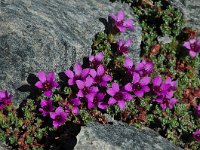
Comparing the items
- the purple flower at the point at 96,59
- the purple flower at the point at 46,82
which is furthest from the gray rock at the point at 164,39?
the purple flower at the point at 46,82

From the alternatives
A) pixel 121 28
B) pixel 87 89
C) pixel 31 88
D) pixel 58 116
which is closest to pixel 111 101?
pixel 87 89

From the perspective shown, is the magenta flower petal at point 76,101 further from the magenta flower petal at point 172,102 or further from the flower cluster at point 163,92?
the magenta flower petal at point 172,102

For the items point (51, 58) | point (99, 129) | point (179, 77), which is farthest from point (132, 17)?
point (99, 129)

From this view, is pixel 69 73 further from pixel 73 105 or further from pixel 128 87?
pixel 128 87

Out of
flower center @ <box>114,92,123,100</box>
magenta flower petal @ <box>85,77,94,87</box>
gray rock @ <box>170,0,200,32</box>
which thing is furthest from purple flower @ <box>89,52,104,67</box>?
gray rock @ <box>170,0,200,32</box>

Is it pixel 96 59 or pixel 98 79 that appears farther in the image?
pixel 96 59

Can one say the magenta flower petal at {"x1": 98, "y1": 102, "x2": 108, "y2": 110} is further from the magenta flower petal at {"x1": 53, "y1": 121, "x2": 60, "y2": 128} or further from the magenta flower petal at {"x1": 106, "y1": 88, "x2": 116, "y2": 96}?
the magenta flower petal at {"x1": 53, "y1": 121, "x2": 60, "y2": 128}
